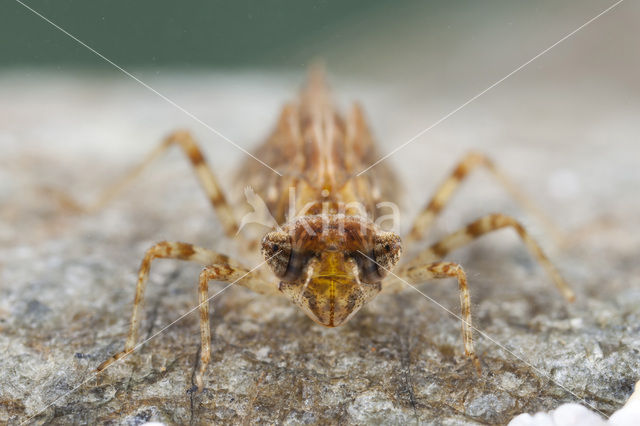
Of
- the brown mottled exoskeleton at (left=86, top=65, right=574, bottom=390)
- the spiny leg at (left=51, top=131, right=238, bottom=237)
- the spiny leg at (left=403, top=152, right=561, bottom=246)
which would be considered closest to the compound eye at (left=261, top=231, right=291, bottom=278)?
the brown mottled exoskeleton at (left=86, top=65, right=574, bottom=390)

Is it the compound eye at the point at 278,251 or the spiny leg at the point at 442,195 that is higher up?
the spiny leg at the point at 442,195

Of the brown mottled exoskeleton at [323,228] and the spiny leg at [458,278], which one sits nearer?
the brown mottled exoskeleton at [323,228]

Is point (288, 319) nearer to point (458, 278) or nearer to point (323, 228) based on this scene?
point (323, 228)

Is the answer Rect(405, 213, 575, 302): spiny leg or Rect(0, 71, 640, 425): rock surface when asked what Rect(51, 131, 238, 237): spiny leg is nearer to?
Rect(0, 71, 640, 425): rock surface

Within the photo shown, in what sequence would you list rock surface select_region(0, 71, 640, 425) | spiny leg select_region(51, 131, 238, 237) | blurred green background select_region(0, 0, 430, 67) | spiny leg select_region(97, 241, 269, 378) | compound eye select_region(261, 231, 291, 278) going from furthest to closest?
spiny leg select_region(51, 131, 238, 237), blurred green background select_region(0, 0, 430, 67), spiny leg select_region(97, 241, 269, 378), compound eye select_region(261, 231, 291, 278), rock surface select_region(0, 71, 640, 425)

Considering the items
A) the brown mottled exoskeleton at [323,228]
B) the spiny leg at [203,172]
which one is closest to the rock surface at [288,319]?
the brown mottled exoskeleton at [323,228]

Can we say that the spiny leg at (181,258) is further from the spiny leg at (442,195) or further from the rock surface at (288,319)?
the spiny leg at (442,195)

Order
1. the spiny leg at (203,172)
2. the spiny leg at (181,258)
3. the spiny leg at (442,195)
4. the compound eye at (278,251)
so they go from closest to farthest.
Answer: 1. the compound eye at (278,251)
2. the spiny leg at (181,258)
3. the spiny leg at (203,172)
4. the spiny leg at (442,195)

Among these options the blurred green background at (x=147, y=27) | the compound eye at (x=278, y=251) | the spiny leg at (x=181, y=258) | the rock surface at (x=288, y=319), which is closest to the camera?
the rock surface at (x=288, y=319)
